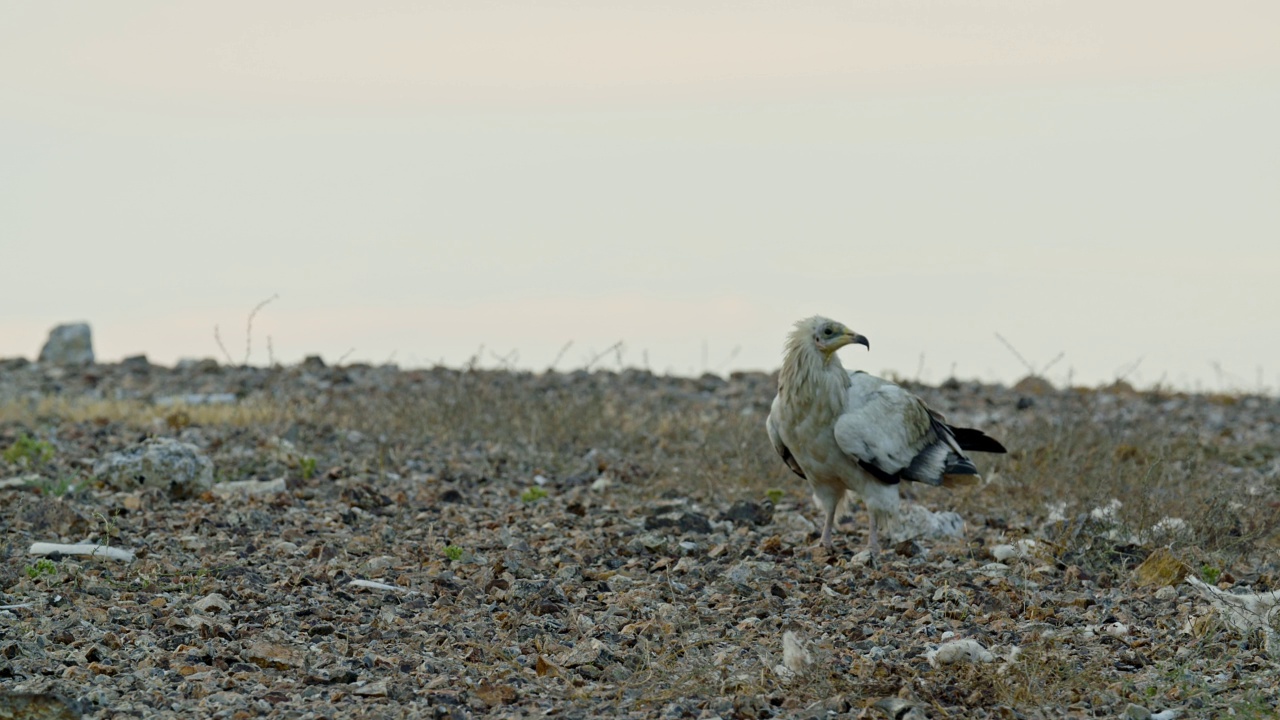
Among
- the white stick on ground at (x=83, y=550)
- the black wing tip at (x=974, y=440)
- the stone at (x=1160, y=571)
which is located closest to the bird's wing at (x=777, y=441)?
the black wing tip at (x=974, y=440)

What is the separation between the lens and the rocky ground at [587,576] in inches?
224

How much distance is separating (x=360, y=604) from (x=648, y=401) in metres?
8.41

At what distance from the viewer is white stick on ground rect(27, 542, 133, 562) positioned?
25.3ft

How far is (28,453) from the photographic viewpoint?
11.2 meters

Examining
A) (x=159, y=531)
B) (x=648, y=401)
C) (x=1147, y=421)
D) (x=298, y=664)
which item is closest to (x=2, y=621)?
(x=298, y=664)

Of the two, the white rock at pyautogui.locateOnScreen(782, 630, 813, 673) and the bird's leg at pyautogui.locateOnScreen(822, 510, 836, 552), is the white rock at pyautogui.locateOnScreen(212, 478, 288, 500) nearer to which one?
the bird's leg at pyautogui.locateOnScreen(822, 510, 836, 552)

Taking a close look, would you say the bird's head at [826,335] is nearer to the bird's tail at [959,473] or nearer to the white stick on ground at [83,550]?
the bird's tail at [959,473]

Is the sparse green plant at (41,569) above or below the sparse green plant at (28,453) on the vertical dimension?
below

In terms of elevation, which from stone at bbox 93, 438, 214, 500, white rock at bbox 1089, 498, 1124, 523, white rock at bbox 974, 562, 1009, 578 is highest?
stone at bbox 93, 438, 214, 500

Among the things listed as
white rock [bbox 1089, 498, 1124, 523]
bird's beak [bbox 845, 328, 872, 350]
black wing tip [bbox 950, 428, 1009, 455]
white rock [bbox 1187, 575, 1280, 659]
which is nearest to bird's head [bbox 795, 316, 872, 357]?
bird's beak [bbox 845, 328, 872, 350]

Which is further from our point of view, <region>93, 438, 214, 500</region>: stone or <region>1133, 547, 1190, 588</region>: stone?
<region>93, 438, 214, 500</region>: stone

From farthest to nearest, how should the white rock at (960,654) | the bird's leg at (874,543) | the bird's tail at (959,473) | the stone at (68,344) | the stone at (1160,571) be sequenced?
the stone at (68,344)
the bird's tail at (959,473)
the bird's leg at (874,543)
the stone at (1160,571)
the white rock at (960,654)

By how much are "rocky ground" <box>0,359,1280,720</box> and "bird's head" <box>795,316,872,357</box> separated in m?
1.23

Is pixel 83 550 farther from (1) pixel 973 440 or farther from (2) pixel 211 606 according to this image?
(1) pixel 973 440
